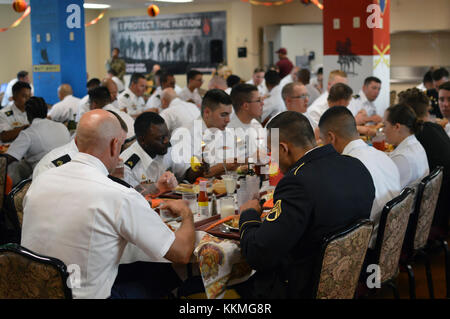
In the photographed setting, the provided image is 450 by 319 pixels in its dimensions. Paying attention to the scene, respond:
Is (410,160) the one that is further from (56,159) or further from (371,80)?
(371,80)

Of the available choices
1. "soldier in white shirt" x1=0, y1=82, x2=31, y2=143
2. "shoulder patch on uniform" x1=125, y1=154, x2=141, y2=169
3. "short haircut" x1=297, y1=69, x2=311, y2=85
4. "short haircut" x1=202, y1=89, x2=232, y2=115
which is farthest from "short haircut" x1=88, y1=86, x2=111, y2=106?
"short haircut" x1=297, y1=69, x2=311, y2=85

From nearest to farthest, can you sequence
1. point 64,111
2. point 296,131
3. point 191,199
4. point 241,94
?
1. point 296,131
2. point 191,199
3. point 241,94
4. point 64,111

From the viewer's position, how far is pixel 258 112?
5312 mm

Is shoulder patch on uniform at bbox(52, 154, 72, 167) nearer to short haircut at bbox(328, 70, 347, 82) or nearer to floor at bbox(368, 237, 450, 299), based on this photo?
floor at bbox(368, 237, 450, 299)

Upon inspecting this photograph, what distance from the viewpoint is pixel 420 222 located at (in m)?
3.41

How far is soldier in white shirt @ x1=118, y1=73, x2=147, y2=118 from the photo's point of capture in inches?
346

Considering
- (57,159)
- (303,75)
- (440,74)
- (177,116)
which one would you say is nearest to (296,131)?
(57,159)

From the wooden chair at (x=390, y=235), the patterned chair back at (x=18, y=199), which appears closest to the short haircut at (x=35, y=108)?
the patterned chair back at (x=18, y=199)

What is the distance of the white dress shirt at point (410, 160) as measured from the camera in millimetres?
3879

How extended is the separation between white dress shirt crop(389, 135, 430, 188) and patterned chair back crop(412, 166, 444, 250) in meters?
0.35

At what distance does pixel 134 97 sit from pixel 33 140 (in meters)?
3.91

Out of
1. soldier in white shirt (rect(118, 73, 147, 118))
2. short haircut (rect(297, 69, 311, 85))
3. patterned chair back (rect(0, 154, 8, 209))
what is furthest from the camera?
short haircut (rect(297, 69, 311, 85))
